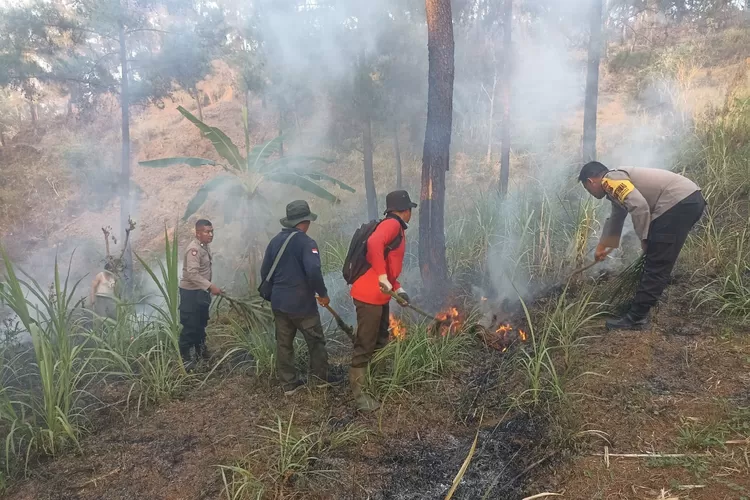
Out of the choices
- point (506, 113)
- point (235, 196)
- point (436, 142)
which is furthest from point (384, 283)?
point (506, 113)

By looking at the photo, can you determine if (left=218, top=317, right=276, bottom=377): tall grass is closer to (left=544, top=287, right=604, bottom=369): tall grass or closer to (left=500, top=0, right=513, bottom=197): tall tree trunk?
(left=544, top=287, right=604, bottom=369): tall grass

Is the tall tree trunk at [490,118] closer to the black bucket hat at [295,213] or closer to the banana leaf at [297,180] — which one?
the banana leaf at [297,180]

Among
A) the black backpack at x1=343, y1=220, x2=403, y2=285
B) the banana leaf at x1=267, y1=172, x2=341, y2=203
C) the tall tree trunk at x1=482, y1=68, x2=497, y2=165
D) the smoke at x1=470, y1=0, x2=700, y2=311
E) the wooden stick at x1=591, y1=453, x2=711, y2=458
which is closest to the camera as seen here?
A: the wooden stick at x1=591, y1=453, x2=711, y2=458

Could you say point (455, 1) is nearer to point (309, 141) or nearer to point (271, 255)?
point (309, 141)

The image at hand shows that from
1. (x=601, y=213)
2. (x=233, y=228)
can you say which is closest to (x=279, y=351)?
(x=601, y=213)

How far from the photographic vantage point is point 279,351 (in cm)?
391

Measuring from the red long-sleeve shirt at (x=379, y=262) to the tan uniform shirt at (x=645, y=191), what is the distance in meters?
1.98

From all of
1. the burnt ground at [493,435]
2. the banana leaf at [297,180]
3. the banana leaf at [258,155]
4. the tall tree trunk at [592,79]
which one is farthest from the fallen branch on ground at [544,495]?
the tall tree trunk at [592,79]

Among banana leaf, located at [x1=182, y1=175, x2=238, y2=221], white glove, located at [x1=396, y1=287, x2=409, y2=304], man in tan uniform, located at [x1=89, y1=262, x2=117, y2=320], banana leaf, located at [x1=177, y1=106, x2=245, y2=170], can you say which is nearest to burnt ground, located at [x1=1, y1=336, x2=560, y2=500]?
white glove, located at [x1=396, y1=287, x2=409, y2=304]

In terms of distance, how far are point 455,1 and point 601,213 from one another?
9.26 m

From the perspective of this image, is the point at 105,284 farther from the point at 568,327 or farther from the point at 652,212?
the point at 652,212

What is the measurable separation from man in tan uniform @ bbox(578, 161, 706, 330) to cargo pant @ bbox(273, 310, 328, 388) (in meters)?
2.78

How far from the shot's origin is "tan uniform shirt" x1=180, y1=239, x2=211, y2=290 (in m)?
4.53

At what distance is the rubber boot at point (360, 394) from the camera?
A: 3.48 meters
